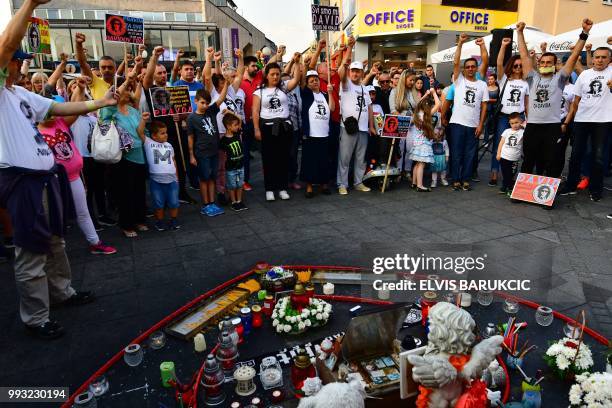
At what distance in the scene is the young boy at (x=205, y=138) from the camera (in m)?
6.17

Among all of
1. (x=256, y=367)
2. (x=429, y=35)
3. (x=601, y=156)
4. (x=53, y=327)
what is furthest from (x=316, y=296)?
(x=429, y=35)

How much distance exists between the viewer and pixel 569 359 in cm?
280

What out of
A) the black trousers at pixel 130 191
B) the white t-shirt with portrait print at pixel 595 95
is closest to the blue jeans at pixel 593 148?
the white t-shirt with portrait print at pixel 595 95

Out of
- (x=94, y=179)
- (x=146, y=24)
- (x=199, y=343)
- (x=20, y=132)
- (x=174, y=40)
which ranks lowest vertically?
(x=199, y=343)

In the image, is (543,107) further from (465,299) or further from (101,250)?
(101,250)

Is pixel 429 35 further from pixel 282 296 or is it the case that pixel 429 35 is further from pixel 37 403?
pixel 37 403

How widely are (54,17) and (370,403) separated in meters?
38.9

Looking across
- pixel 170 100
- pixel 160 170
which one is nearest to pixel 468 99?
pixel 170 100

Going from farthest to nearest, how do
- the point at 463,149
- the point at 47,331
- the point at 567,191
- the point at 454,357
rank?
the point at 463,149, the point at 567,191, the point at 47,331, the point at 454,357

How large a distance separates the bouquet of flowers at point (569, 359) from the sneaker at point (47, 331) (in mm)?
3767

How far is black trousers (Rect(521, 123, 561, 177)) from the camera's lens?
6699mm

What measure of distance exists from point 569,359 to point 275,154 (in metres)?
5.12

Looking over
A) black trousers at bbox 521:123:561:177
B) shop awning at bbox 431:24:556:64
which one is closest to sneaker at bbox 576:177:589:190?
black trousers at bbox 521:123:561:177

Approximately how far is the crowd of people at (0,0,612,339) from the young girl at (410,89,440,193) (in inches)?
1.0
